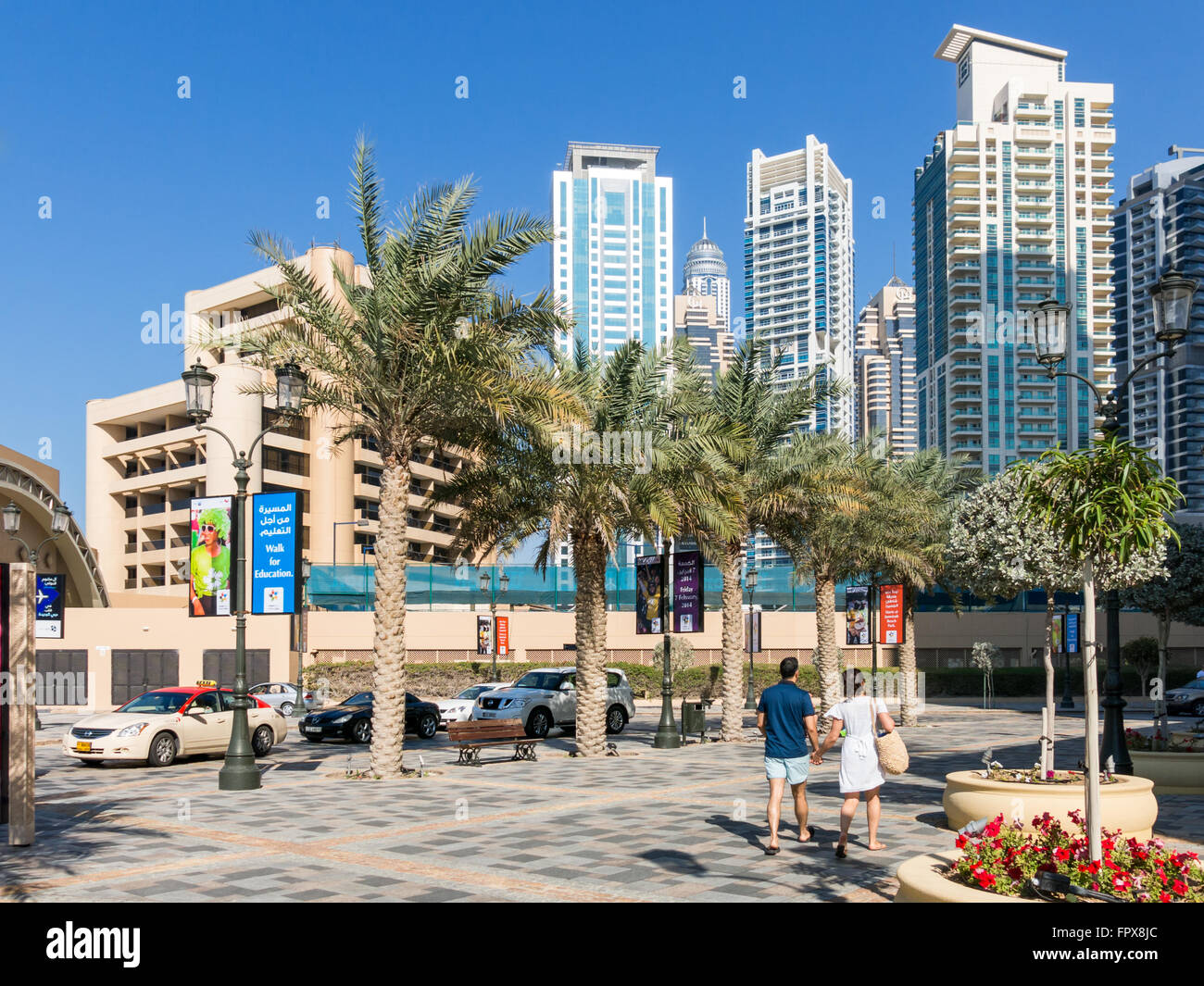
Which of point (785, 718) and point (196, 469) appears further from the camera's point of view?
point (196, 469)

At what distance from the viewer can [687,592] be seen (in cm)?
2481

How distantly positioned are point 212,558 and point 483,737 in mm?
6187

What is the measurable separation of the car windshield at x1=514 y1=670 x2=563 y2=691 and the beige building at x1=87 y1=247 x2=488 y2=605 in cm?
4320

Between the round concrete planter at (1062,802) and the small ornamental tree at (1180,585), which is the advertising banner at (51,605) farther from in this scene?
the small ornamental tree at (1180,585)

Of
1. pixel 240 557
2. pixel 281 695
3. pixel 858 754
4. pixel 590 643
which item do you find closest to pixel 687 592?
pixel 590 643

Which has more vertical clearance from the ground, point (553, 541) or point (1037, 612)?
point (553, 541)

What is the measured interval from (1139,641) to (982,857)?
54.4m

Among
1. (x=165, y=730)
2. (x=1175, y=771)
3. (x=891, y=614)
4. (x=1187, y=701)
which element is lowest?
(x=1187, y=701)

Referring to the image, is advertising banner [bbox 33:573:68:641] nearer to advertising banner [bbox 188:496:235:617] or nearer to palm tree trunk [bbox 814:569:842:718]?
advertising banner [bbox 188:496:235:617]

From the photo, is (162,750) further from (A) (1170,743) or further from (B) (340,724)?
(A) (1170,743)

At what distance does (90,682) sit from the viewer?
46.4m

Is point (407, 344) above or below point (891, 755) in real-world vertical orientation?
above
